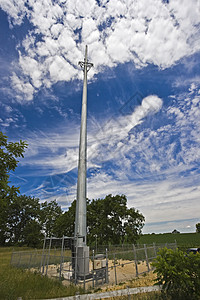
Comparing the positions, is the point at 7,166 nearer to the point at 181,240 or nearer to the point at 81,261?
the point at 81,261

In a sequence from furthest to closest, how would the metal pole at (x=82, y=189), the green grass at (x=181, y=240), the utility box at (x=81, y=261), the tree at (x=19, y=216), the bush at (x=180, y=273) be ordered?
the tree at (x=19, y=216) < the green grass at (x=181, y=240) < the metal pole at (x=82, y=189) < the utility box at (x=81, y=261) < the bush at (x=180, y=273)

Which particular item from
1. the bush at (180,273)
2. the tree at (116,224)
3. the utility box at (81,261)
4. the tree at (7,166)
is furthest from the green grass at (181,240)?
the tree at (7,166)

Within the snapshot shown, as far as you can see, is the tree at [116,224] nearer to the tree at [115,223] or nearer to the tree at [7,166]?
the tree at [115,223]

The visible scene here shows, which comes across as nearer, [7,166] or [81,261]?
[7,166]

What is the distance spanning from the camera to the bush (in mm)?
6137

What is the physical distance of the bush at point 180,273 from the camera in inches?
242

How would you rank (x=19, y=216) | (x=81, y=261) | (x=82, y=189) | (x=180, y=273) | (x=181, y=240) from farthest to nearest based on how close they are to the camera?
(x=19, y=216)
(x=181, y=240)
(x=82, y=189)
(x=81, y=261)
(x=180, y=273)

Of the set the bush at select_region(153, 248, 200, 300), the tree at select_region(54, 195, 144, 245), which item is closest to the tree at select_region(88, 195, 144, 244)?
the tree at select_region(54, 195, 144, 245)

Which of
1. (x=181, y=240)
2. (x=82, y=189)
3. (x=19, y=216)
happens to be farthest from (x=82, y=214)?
(x=19, y=216)

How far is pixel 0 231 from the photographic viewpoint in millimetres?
64562

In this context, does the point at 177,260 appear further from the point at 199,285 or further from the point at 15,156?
the point at 15,156

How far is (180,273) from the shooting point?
19.9 feet

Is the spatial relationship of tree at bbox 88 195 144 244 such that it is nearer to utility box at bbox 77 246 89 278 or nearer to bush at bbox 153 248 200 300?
utility box at bbox 77 246 89 278

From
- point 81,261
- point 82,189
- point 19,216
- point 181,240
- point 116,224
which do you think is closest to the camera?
point 81,261
